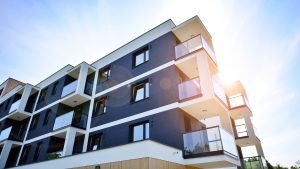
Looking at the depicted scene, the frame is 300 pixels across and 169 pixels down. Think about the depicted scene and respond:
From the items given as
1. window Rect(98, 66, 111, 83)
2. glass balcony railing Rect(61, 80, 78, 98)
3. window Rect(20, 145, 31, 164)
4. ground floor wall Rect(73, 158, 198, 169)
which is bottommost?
ground floor wall Rect(73, 158, 198, 169)

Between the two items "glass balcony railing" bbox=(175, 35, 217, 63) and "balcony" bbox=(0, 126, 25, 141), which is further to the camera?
"balcony" bbox=(0, 126, 25, 141)

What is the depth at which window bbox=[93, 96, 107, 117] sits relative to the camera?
16.8 metres

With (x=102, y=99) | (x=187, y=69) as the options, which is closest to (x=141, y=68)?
(x=187, y=69)

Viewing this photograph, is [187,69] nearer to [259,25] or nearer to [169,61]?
[169,61]

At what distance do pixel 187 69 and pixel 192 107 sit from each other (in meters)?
3.18

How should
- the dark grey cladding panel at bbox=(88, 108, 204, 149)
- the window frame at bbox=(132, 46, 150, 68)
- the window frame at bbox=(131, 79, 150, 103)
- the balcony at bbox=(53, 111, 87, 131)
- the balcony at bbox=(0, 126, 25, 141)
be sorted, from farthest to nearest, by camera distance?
the balcony at bbox=(0, 126, 25, 141) < the balcony at bbox=(53, 111, 87, 131) < the window frame at bbox=(132, 46, 150, 68) < the window frame at bbox=(131, 79, 150, 103) < the dark grey cladding panel at bbox=(88, 108, 204, 149)

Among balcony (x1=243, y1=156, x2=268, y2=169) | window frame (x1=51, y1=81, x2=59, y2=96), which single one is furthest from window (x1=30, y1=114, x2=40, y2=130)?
balcony (x1=243, y1=156, x2=268, y2=169)

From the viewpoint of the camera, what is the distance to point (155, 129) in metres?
12.2

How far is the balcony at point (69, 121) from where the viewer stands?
53.2 feet

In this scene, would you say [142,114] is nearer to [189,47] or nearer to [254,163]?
[189,47]

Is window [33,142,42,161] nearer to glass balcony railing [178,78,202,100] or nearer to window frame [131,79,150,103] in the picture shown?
window frame [131,79,150,103]

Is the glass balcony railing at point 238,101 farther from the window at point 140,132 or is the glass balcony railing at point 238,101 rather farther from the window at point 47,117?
the window at point 47,117

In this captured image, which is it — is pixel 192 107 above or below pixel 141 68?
below

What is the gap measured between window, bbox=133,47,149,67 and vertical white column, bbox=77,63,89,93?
203 inches
